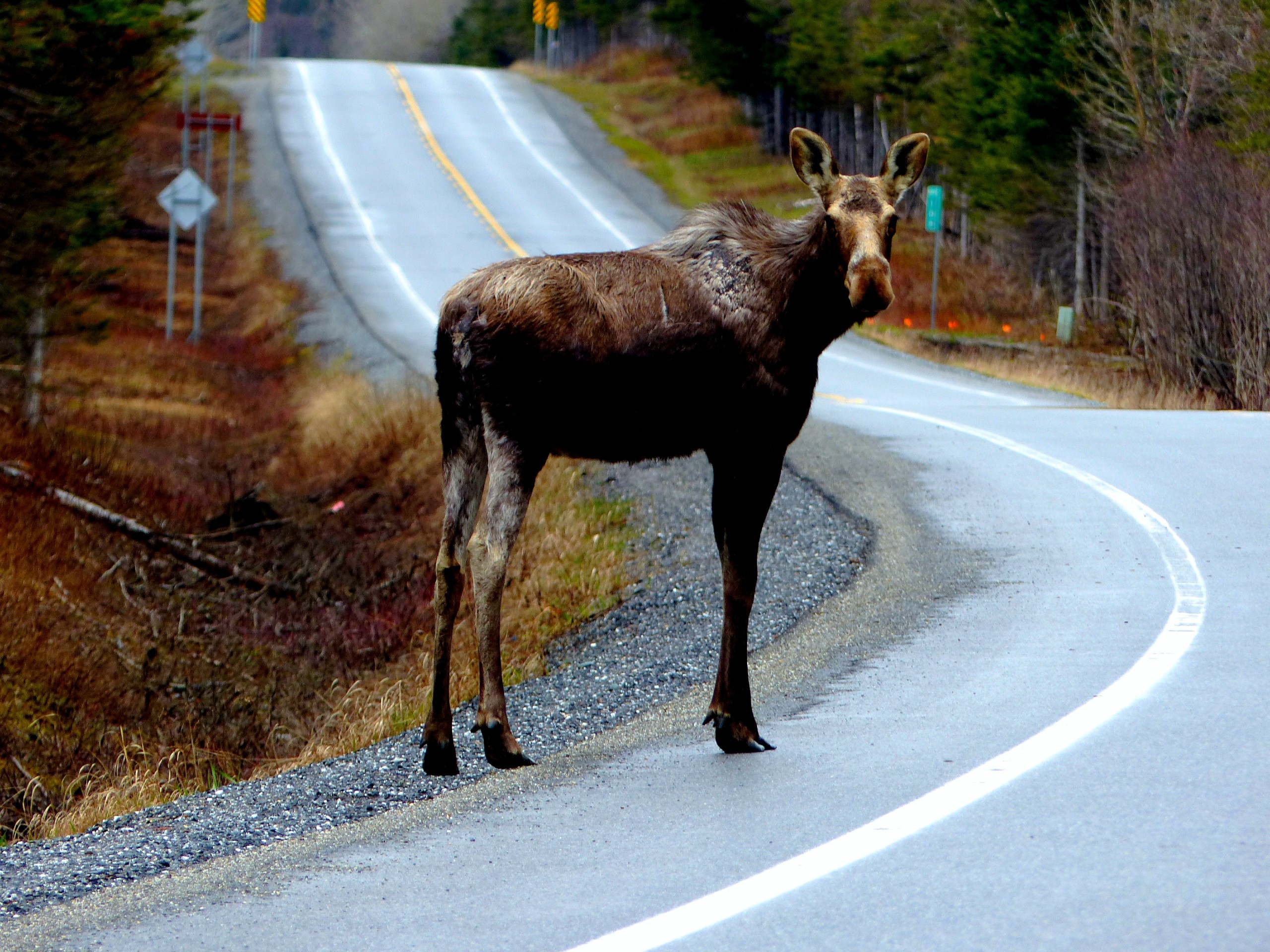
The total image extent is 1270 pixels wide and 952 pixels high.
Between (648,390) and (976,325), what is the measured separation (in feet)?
104

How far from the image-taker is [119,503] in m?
16.9

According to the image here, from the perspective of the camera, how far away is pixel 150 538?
15.6 meters

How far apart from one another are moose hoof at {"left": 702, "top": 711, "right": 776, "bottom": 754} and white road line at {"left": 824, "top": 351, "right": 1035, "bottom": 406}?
51.0 feet

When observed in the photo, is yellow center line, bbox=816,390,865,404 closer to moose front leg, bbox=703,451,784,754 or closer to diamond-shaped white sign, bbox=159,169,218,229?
diamond-shaped white sign, bbox=159,169,218,229

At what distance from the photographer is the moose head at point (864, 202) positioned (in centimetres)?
583

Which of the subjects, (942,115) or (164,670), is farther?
(942,115)

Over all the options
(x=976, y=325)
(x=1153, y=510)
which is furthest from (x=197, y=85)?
(x=1153, y=510)

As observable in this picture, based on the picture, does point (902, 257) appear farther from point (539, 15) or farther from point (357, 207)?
point (539, 15)

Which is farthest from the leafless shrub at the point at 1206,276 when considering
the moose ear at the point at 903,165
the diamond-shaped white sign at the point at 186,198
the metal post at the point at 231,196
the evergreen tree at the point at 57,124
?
the metal post at the point at 231,196

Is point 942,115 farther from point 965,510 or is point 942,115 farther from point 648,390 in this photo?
point 648,390

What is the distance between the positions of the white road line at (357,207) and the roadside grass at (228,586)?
5860 millimetres

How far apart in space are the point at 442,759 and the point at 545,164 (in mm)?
44941

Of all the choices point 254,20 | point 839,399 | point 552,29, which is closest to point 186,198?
point 839,399

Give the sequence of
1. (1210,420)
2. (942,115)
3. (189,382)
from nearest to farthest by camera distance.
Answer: (1210,420) → (189,382) → (942,115)
